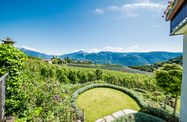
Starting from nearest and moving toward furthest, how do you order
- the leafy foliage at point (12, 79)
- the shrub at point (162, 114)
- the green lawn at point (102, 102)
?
the leafy foliage at point (12, 79) < the shrub at point (162, 114) < the green lawn at point (102, 102)

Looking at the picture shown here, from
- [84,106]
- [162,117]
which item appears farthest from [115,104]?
[162,117]

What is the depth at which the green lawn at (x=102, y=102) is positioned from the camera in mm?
13958

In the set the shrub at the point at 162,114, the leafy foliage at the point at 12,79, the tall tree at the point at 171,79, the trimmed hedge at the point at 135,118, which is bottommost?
the shrub at the point at 162,114

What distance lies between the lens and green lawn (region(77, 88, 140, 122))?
550 inches

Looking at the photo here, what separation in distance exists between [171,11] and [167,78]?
8.20 meters

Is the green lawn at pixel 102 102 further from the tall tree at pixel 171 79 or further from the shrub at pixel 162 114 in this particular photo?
the tall tree at pixel 171 79

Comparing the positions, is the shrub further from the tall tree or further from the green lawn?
the tall tree

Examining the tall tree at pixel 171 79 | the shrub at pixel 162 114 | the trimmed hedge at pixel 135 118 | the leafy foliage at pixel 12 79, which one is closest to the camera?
the leafy foliage at pixel 12 79

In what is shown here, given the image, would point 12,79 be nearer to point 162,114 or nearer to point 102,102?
point 162,114

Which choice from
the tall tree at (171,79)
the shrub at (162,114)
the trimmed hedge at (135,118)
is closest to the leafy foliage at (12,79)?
the trimmed hedge at (135,118)

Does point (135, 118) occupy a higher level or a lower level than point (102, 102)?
higher

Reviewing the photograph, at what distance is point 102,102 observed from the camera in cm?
1579

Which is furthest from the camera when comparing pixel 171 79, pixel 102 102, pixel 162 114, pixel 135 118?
pixel 102 102

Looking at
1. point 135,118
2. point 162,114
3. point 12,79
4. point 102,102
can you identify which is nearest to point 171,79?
point 162,114
